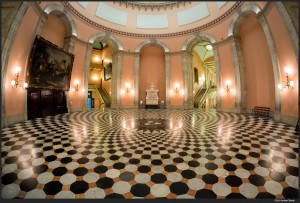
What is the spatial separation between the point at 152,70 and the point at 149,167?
1510cm

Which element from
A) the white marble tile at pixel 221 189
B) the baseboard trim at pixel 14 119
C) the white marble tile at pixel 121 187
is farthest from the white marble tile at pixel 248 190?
the baseboard trim at pixel 14 119

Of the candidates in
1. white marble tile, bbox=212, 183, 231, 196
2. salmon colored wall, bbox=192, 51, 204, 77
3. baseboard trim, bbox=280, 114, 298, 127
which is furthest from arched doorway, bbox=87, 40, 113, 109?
white marble tile, bbox=212, 183, 231, 196

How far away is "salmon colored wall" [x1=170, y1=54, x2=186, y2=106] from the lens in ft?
50.0

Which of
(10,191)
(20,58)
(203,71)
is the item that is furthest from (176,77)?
(10,191)

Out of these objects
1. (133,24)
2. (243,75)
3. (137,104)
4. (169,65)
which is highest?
(133,24)

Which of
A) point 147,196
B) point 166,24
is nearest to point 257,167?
point 147,196

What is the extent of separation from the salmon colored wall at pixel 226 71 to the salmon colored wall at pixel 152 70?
Answer: 655cm

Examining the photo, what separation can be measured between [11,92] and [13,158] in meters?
4.83

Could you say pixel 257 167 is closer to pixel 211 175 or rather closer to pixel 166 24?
pixel 211 175

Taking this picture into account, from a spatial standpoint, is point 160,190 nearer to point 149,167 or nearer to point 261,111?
point 149,167

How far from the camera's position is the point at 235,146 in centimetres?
409

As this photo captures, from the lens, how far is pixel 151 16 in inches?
598

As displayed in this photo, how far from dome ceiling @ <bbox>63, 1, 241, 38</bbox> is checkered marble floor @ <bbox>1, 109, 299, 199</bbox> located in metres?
11.9

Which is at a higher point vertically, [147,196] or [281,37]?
[281,37]
